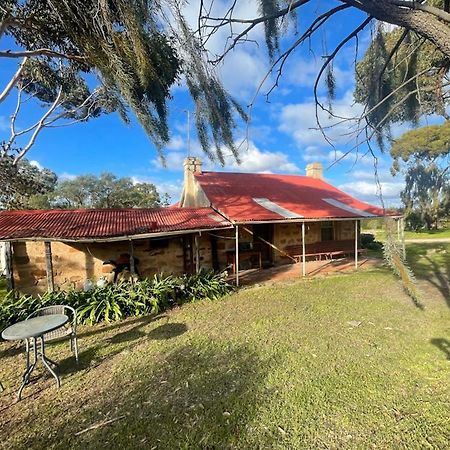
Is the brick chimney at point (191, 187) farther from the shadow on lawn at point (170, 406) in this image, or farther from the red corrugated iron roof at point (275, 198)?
the shadow on lawn at point (170, 406)

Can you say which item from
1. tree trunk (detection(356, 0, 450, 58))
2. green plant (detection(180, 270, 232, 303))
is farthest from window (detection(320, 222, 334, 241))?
tree trunk (detection(356, 0, 450, 58))

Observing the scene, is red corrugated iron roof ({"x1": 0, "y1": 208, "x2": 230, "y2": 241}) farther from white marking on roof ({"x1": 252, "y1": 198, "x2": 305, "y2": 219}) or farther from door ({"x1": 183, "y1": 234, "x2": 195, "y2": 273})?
white marking on roof ({"x1": 252, "y1": 198, "x2": 305, "y2": 219})

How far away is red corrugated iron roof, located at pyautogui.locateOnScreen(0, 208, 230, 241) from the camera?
7.51 meters

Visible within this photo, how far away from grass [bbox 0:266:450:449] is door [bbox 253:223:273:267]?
6.54 meters

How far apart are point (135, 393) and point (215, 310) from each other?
3.66m

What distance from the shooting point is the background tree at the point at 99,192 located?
109 ft

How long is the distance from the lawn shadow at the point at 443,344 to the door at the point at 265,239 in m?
8.32

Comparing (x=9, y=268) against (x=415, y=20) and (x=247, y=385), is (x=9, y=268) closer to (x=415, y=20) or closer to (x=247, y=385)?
(x=247, y=385)

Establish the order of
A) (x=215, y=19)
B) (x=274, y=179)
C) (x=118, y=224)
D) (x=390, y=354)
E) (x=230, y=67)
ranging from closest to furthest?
(x=215, y=19)
(x=230, y=67)
(x=390, y=354)
(x=118, y=224)
(x=274, y=179)

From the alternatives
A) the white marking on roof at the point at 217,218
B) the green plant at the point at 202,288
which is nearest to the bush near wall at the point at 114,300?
the green plant at the point at 202,288

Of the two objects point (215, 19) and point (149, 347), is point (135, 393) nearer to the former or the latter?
point (149, 347)

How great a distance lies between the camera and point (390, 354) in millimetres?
4785

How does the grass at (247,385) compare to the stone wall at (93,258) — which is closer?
the grass at (247,385)

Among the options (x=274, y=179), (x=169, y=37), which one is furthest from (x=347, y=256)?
(x=169, y=37)
